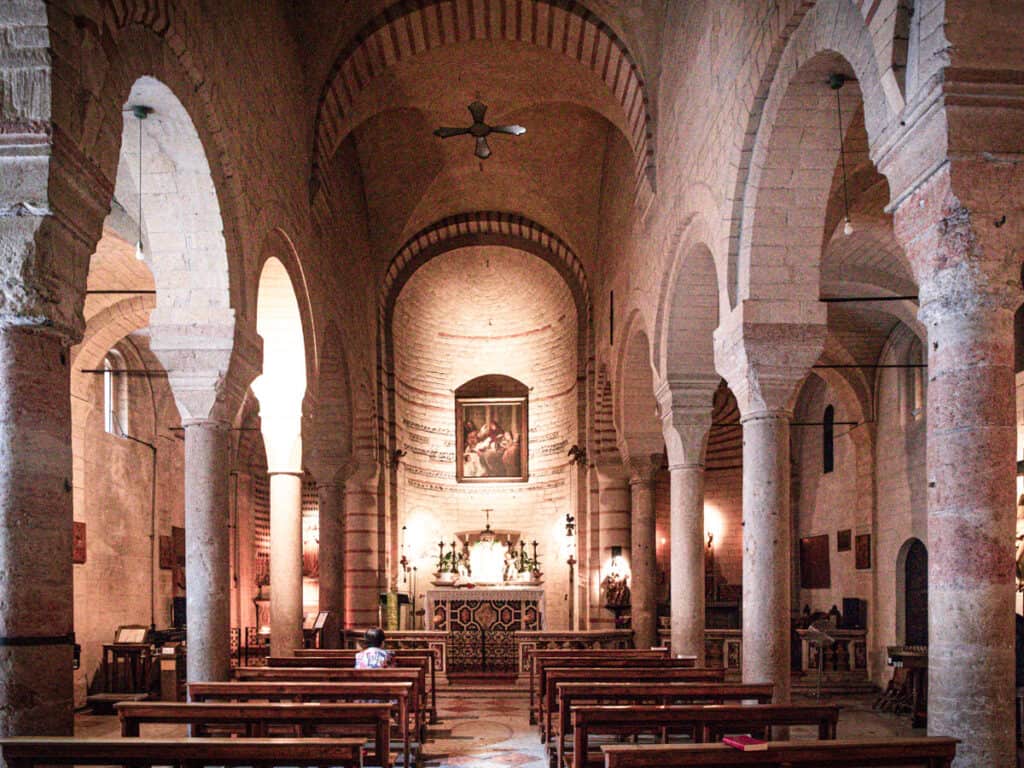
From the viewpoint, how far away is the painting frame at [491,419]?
80.1 ft

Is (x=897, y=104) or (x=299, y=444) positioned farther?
(x=299, y=444)

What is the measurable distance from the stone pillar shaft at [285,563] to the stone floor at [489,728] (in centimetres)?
169

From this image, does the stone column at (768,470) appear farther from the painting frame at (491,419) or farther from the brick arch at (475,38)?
the painting frame at (491,419)

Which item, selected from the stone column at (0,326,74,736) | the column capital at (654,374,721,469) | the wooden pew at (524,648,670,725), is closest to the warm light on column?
the column capital at (654,374,721,469)

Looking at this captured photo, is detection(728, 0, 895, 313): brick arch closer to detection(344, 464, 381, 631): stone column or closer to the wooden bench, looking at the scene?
the wooden bench

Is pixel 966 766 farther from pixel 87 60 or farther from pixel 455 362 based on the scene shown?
pixel 455 362

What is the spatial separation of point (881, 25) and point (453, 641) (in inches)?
675

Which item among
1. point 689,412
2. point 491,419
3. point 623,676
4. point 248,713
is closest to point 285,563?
point 623,676

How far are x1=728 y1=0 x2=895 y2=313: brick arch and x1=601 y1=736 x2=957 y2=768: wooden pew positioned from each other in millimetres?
4383

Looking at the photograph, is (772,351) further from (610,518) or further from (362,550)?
(362,550)

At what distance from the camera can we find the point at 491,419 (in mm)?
24609

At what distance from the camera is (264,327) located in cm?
1347

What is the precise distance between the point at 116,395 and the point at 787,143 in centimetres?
1434

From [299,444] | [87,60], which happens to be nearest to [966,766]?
[87,60]
